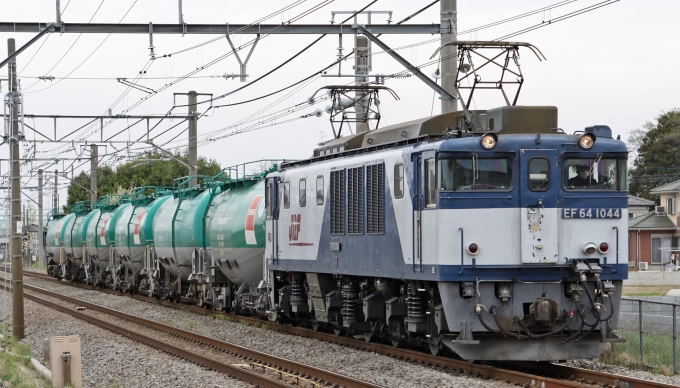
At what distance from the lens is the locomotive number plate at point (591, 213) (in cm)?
1458

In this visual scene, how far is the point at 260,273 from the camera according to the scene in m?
25.4

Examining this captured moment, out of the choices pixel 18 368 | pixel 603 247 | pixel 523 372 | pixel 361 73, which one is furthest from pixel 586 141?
pixel 361 73

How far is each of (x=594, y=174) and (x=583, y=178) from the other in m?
0.17

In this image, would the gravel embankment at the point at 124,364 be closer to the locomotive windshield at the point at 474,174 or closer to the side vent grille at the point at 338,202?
the side vent grille at the point at 338,202

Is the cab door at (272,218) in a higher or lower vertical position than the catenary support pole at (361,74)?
lower

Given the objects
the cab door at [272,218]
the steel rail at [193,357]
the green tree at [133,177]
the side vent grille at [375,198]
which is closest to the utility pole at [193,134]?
the steel rail at [193,357]

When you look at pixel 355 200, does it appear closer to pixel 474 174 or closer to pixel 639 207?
pixel 474 174

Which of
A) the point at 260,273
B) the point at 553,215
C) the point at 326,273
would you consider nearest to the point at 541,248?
the point at 553,215

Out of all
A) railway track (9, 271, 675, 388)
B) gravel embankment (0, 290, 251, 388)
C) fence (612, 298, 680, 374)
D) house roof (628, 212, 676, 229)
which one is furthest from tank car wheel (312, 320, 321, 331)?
house roof (628, 212, 676, 229)

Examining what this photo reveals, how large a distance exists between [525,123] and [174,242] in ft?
60.8

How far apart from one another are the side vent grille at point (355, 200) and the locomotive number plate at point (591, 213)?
431cm

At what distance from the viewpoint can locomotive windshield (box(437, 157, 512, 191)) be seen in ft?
47.9

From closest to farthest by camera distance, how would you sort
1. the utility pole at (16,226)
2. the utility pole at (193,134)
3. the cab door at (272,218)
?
the cab door at (272,218), the utility pole at (16,226), the utility pole at (193,134)

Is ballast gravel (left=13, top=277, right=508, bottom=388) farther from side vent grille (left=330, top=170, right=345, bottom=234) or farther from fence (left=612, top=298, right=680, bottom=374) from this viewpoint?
fence (left=612, top=298, right=680, bottom=374)
